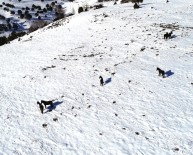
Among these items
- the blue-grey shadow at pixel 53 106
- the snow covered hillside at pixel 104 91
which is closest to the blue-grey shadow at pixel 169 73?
the snow covered hillside at pixel 104 91

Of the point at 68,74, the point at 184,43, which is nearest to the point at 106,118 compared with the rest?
the point at 68,74

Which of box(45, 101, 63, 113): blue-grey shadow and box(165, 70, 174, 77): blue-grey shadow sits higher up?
box(165, 70, 174, 77): blue-grey shadow

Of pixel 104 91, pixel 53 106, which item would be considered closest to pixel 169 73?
pixel 104 91

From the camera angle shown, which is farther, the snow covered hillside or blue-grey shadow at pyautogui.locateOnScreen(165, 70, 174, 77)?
blue-grey shadow at pyautogui.locateOnScreen(165, 70, 174, 77)

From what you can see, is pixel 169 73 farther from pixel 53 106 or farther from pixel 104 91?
pixel 53 106

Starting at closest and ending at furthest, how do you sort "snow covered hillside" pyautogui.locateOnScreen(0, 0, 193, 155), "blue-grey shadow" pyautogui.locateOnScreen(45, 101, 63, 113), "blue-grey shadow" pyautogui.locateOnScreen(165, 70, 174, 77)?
"snow covered hillside" pyautogui.locateOnScreen(0, 0, 193, 155)
"blue-grey shadow" pyautogui.locateOnScreen(45, 101, 63, 113)
"blue-grey shadow" pyautogui.locateOnScreen(165, 70, 174, 77)

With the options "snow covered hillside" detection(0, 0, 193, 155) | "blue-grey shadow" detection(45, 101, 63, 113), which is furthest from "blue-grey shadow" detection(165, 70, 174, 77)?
"blue-grey shadow" detection(45, 101, 63, 113)

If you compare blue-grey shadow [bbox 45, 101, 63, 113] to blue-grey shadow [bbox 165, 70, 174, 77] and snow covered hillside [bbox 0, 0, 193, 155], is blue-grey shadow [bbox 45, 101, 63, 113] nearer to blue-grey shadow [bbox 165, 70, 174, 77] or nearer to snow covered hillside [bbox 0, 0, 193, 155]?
snow covered hillside [bbox 0, 0, 193, 155]

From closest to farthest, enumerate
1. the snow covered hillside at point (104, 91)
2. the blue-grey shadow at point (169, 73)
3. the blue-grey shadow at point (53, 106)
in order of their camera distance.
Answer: the snow covered hillside at point (104, 91) < the blue-grey shadow at point (53, 106) < the blue-grey shadow at point (169, 73)

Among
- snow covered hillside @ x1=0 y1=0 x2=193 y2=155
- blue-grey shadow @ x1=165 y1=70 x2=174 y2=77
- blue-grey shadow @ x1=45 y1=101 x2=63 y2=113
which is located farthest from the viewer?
blue-grey shadow @ x1=165 y1=70 x2=174 y2=77

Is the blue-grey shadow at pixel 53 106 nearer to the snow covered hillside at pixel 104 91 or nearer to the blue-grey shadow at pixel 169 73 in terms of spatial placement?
the snow covered hillside at pixel 104 91
